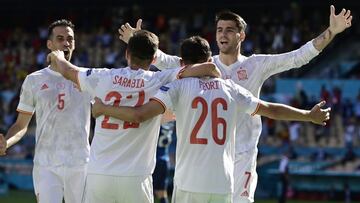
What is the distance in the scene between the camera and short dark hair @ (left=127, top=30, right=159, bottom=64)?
7.99m

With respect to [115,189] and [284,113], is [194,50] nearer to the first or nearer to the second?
[284,113]

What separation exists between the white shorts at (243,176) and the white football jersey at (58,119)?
5.60ft

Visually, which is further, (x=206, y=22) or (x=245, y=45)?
(x=206, y=22)

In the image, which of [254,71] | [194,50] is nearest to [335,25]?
[254,71]

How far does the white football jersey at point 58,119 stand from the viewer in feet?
32.9


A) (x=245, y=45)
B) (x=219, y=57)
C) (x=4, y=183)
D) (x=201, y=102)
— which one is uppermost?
(x=245, y=45)

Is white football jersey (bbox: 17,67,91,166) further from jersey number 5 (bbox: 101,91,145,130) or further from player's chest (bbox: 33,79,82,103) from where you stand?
jersey number 5 (bbox: 101,91,145,130)

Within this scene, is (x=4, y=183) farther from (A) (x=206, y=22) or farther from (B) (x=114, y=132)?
(B) (x=114, y=132)

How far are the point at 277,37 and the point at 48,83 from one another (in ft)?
73.6

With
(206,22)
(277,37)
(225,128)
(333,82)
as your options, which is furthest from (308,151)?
(225,128)

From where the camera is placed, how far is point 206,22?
3472cm

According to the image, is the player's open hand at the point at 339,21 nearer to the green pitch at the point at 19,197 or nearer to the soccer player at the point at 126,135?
the soccer player at the point at 126,135

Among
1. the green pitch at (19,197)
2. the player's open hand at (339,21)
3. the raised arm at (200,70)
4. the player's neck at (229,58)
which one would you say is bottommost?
the green pitch at (19,197)

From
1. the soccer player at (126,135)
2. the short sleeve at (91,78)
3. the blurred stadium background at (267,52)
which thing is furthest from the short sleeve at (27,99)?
the blurred stadium background at (267,52)
